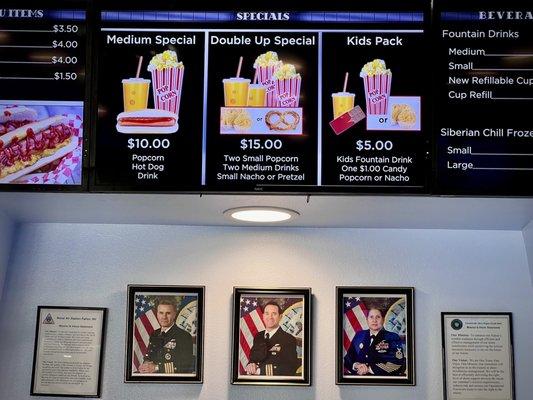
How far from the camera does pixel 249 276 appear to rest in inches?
149

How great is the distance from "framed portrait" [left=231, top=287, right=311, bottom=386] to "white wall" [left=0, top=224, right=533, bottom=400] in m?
0.06

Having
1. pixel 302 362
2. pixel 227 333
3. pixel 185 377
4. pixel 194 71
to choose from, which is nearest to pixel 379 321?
pixel 302 362

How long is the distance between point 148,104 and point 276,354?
1.45 metres

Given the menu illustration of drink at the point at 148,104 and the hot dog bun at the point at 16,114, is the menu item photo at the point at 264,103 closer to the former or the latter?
the menu illustration of drink at the point at 148,104

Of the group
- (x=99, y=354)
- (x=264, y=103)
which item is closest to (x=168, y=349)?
(x=99, y=354)

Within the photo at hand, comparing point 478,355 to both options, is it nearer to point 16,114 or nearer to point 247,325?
point 247,325

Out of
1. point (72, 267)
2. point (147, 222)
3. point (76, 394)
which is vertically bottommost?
point (76, 394)

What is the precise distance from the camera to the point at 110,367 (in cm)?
367

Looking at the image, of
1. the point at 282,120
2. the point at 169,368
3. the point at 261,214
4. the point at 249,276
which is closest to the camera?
the point at 282,120

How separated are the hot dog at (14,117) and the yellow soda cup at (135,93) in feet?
1.40

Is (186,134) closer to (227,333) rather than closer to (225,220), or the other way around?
(225,220)

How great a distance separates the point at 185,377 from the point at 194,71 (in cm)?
157

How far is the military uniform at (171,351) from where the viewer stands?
3641 mm

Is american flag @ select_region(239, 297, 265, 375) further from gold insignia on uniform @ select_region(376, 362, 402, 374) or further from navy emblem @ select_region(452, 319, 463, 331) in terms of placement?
navy emblem @ select_region(452, 319, 463, 331)
